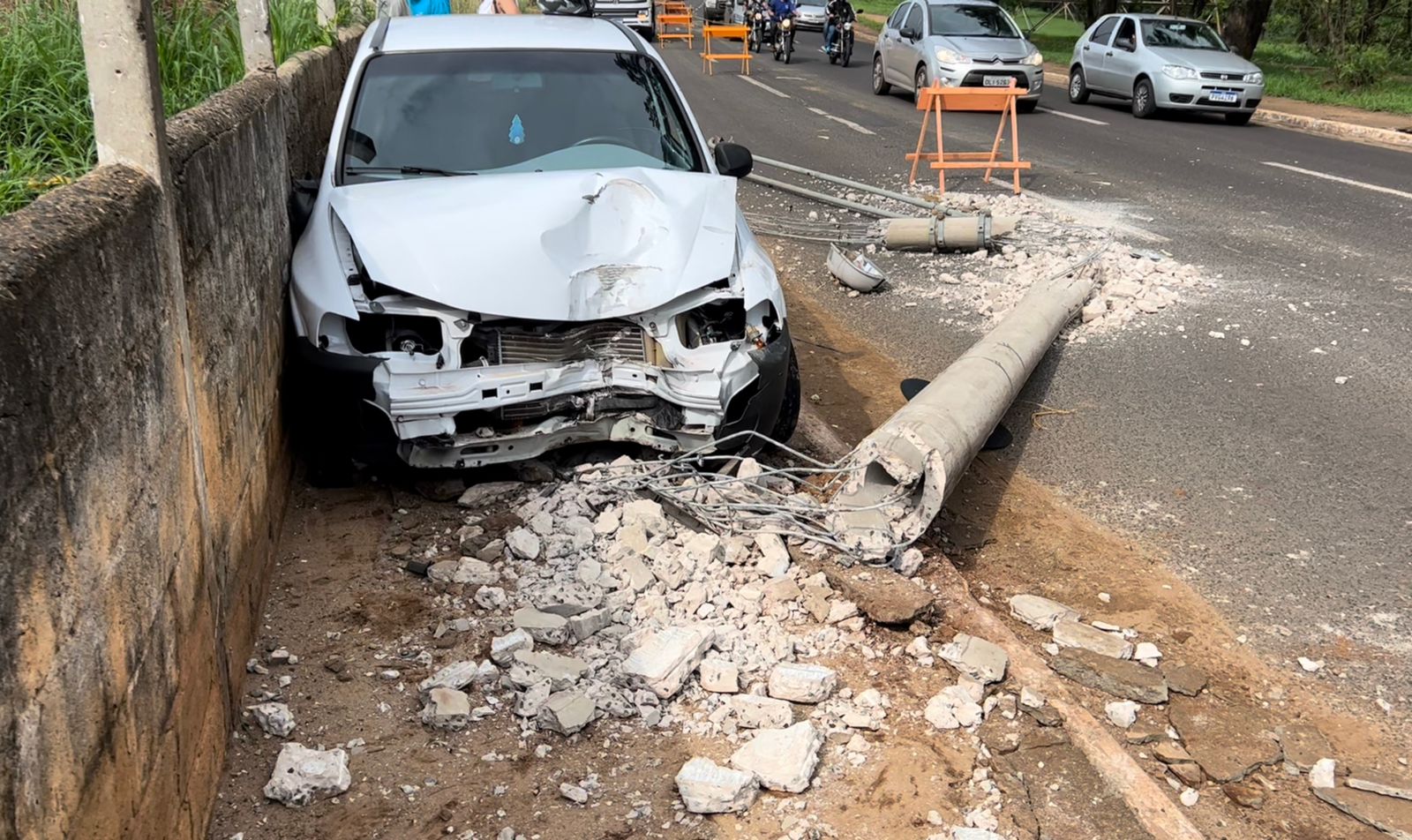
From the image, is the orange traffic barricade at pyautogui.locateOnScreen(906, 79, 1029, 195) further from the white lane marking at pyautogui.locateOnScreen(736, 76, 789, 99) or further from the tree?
the tree

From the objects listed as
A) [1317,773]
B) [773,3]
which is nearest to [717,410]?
[1317,773]

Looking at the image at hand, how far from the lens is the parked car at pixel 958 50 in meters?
20.5

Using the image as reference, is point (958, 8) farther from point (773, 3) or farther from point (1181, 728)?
point (1181, 728)

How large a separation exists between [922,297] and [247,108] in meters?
5.73

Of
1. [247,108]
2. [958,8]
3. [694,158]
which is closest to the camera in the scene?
[247,108]

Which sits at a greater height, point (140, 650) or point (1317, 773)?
point (140, 650)

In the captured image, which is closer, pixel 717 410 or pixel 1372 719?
pixel 1372 719

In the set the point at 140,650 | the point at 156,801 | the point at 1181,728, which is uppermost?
the point at 140,650

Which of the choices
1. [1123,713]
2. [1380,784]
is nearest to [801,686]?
[1123,713]

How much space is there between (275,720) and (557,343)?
6.65ft

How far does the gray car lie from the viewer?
19656 millimetres

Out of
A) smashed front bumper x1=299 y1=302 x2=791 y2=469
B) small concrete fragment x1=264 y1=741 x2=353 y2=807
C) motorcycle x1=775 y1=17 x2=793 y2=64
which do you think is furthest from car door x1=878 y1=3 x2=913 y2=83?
small concrete fragment x1=264 y1=741 x2=353 y2=807

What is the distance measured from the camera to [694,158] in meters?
6.39

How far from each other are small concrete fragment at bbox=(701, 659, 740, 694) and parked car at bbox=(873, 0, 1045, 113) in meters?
17.6
